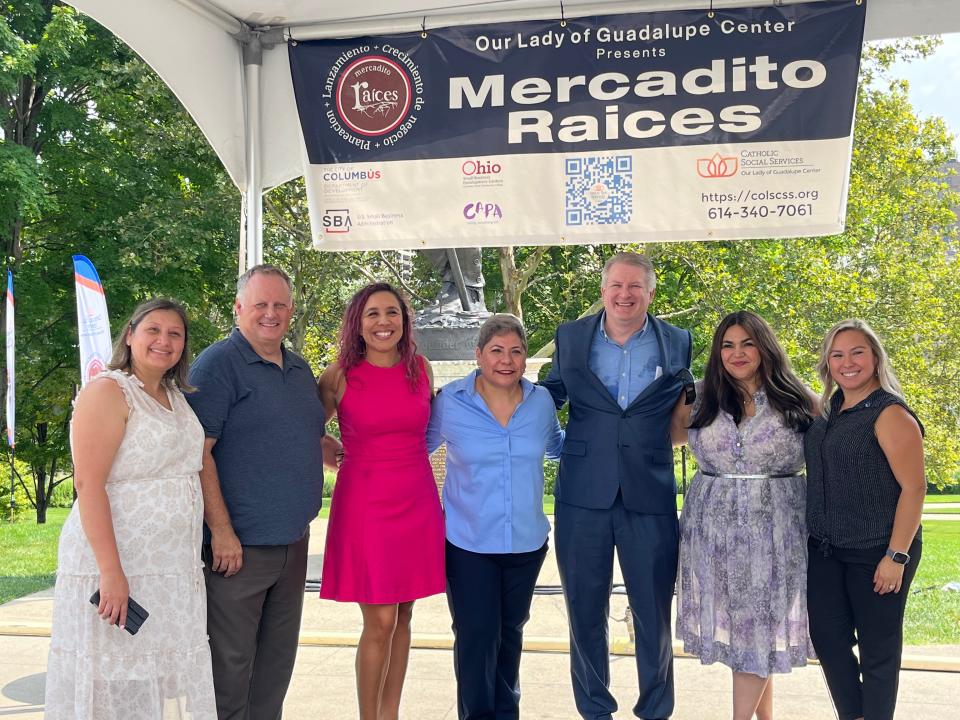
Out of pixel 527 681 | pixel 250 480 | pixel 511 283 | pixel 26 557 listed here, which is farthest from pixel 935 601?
pixel 26 557

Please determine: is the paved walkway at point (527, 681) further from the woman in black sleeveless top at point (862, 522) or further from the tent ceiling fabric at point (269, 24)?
the tent ceiling fabric at point (269, 24)

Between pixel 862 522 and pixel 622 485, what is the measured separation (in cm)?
79

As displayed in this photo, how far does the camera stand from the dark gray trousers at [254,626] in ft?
9.98

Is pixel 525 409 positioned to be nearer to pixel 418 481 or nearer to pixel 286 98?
pixel 418 481

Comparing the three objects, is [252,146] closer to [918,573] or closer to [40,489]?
[918,573]

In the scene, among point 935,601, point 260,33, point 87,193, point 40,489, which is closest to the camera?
point 260,33

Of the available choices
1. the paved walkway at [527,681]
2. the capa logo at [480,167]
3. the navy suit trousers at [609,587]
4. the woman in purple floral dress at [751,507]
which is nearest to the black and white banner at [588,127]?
the capa logo at [480,167]

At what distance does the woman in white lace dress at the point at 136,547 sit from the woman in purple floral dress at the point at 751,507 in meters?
1.73

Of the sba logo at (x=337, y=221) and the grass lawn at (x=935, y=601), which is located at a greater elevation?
the sba logo at (x=337, y=221)

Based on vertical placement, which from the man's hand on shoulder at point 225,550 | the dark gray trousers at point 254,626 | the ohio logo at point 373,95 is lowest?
the dark gray trousers at point 254,626

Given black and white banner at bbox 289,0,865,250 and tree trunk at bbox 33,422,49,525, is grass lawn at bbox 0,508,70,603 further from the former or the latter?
black and white banner at bbox 289,0,865,250

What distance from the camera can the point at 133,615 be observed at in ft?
8.86

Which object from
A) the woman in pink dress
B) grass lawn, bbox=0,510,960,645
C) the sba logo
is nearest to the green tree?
grass lawn, bbox=0,510,960,645

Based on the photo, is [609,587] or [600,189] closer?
[609,587]
